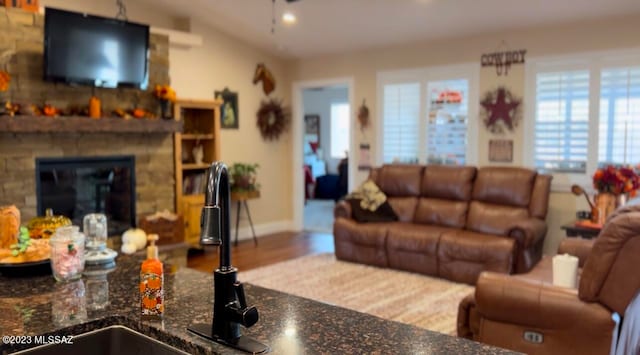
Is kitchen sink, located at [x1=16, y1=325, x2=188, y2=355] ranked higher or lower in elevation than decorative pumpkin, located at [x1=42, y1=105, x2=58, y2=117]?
lower

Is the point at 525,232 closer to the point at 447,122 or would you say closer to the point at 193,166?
the point at 447,122

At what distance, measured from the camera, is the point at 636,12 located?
15.7ft

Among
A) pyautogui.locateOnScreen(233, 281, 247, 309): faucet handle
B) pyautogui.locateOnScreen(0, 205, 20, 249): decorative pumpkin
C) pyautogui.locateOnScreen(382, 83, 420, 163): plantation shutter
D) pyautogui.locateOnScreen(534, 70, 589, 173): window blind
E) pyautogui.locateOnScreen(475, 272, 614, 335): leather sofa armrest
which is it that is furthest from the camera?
pyautogui.locateOnScreen(382, 83, 420, 163): plantation shutter

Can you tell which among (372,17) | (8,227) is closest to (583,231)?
(372,17)

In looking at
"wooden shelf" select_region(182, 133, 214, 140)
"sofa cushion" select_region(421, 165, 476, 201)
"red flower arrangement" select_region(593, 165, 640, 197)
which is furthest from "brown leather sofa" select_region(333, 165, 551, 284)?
"wooden shelf" select_region(182, 133, 214, 140)

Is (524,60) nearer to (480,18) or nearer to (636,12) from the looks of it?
(480,18)

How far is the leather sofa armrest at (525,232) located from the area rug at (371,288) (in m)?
0.63

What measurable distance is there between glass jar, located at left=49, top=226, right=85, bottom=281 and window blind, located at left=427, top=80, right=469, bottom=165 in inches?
193

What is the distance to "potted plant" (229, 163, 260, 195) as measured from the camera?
6589 millimetres

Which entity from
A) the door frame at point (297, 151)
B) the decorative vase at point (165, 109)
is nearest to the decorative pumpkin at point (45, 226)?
the decorative vase at point (165, 109)

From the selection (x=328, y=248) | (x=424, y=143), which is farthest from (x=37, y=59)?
(x=424, y=143)

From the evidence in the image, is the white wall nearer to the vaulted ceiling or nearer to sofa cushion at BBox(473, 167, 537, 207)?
the vaulted ceiling

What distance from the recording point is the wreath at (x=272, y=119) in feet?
23.9

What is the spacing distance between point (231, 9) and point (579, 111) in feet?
12.6
